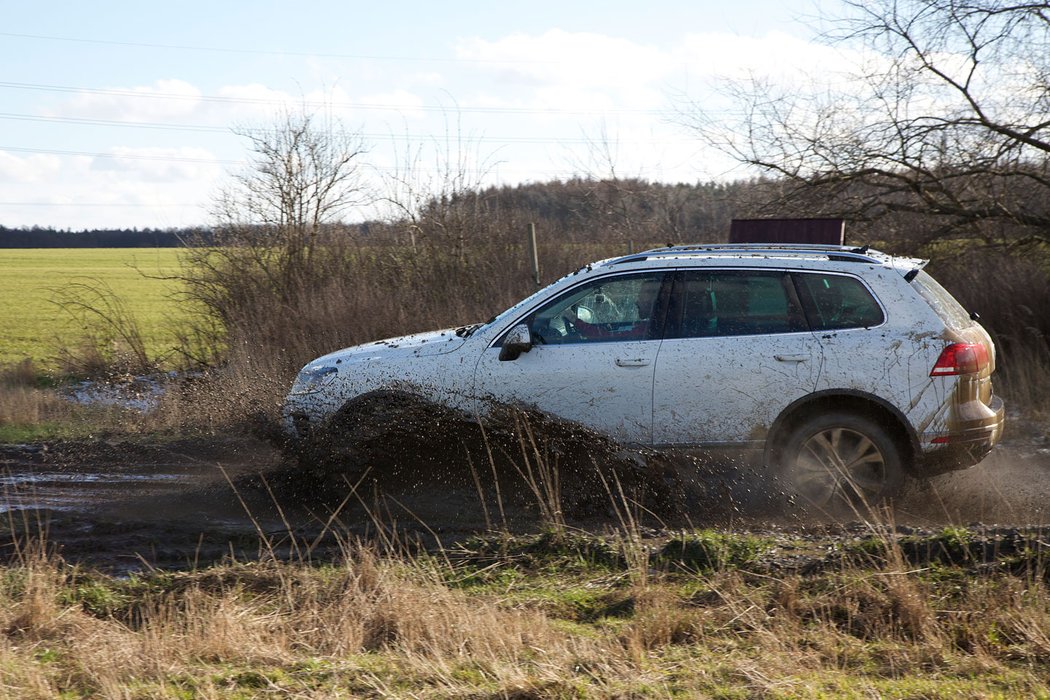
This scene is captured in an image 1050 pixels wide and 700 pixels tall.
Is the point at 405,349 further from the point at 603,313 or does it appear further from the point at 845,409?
the point at 845,409

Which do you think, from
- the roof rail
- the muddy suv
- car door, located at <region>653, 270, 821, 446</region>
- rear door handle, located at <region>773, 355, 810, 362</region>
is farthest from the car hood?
rear door handle, located at <region>773, 355, 810, 362</region>

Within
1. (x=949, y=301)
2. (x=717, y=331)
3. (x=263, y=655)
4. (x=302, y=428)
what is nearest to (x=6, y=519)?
(x=302, y=428)

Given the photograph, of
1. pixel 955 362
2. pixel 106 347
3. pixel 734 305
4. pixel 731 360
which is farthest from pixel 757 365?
pixel 106 347

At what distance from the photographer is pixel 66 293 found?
16.2 meters

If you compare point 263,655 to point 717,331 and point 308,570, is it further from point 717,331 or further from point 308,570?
point 717,331

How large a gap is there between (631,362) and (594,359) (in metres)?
0.26

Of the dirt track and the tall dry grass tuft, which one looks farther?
the tall dry grass tuft

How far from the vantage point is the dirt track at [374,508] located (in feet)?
20.7

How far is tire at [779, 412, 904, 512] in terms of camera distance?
670cm

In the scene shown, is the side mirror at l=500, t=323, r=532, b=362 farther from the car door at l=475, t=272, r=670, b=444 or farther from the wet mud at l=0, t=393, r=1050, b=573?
the wet mud at l=0, t=393, r=1050, b=573

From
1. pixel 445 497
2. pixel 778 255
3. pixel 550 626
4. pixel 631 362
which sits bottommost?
pixel 550 626

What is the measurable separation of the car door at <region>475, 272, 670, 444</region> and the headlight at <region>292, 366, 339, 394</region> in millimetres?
1188

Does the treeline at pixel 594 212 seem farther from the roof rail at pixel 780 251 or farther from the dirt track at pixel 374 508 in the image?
the dirt track at pixel 374 508

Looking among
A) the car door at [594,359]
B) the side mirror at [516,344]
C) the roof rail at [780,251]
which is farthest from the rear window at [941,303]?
the side mirror at [516,344]
